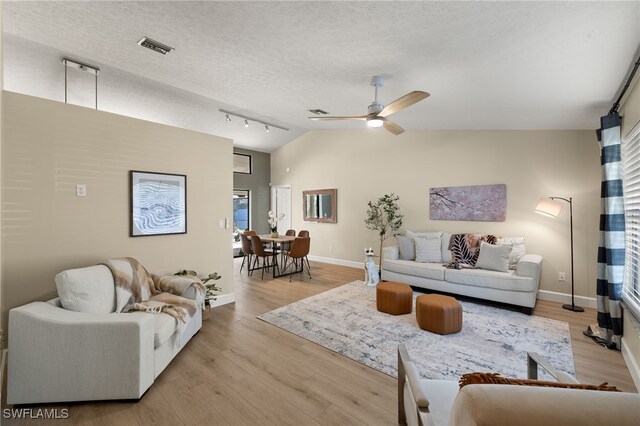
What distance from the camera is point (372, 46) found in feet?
7.45

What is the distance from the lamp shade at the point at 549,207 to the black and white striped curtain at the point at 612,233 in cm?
105

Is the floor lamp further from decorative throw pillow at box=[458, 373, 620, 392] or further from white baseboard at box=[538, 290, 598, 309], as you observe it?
decorative throw pillow at box=[458, 373, 620, 392]

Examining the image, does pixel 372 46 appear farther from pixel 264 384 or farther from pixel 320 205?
pixel 320 205

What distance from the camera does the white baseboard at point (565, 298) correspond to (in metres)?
3.91

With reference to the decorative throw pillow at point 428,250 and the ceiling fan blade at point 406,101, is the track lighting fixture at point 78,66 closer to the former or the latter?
the ceiling fan blade at point 406,101

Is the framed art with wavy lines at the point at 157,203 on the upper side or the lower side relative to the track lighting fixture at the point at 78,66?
lower

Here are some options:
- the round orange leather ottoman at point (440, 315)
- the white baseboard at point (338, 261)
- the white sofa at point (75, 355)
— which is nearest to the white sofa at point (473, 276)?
the round orange leather ottoman at point (440, 315)

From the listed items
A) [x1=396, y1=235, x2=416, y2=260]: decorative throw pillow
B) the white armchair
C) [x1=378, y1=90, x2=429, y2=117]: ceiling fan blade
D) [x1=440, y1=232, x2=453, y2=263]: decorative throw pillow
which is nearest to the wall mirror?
[x1=396, y1=235, x2=416, y2=260]: decorative throw pillow

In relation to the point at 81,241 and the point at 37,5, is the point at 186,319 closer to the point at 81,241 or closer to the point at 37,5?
the point at 81,241

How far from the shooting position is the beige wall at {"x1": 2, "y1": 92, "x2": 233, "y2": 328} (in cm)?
251

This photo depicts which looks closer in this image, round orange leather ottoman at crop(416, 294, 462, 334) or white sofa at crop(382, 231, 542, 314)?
round orange leather ottoman at crop(416, 294, 462, 334)

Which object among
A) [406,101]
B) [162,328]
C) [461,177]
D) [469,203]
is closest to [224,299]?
[162,328]

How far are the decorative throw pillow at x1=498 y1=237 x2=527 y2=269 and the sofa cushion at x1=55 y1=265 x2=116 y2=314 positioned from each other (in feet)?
16.5
